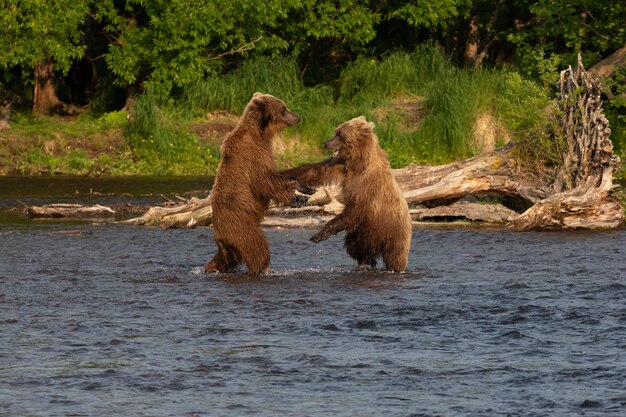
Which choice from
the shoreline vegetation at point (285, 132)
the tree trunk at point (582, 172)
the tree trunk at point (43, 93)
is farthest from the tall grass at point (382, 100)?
the tree trunk at point (582, 172)

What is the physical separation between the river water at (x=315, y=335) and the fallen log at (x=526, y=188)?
172 cm

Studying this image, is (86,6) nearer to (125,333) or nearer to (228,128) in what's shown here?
(228,128)

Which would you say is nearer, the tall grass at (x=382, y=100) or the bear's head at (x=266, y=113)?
the bear's head at (x=266, y=113)

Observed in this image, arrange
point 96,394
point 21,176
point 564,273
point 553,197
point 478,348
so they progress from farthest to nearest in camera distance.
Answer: point 21,176, point 553,197, point 564,273, point 478,348, point 96,394

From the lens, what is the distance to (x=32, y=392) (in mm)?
7094

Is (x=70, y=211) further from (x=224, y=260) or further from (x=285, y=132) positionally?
(x=285, y=132)

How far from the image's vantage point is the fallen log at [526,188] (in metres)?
15.1

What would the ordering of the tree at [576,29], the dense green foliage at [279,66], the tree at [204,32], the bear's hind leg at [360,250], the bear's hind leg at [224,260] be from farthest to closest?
the tree at [204,32], the tree at [576,29], the dense green foliage at [279,66], the bear's hind leg at [360,250], the bear's hind leg at [224,260]

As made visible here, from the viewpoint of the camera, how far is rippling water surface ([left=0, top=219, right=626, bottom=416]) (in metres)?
6.98

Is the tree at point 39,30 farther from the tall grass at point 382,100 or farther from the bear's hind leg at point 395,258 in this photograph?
the bear's hind leg at point 395,258

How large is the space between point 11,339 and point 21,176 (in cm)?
1541

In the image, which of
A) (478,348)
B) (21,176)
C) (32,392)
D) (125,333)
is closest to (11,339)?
(125,333)

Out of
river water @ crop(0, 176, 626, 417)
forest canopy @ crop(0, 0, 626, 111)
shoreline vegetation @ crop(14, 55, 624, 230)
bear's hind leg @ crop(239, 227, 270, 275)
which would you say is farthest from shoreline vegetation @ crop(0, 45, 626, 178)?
bear's hind leg @ crop(239, 227, 270, 275)

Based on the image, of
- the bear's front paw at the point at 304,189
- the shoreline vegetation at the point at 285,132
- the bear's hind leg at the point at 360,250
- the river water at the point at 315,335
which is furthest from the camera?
the shoreline vegetation at the point at 285,132
